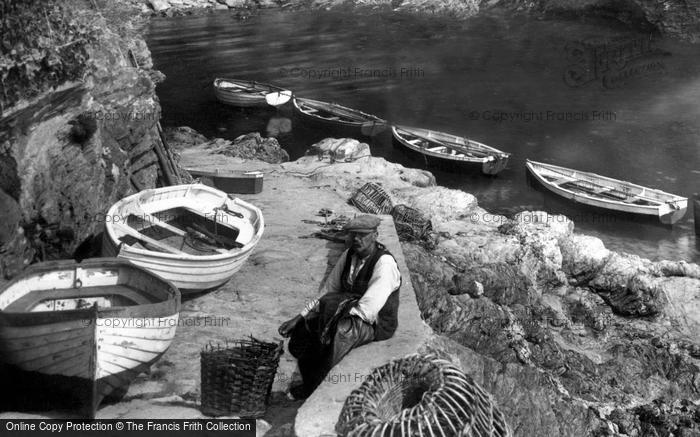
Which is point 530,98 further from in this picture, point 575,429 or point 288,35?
point 575,429

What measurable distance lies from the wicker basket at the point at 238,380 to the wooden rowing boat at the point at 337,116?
26051mm

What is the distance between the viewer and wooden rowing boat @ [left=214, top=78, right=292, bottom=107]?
36875 millimetres

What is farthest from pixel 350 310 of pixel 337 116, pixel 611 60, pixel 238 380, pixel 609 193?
pixel 611 60

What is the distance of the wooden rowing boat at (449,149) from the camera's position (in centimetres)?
2888

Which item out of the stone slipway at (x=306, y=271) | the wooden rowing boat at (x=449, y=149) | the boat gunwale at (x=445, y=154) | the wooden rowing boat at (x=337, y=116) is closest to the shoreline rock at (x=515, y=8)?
the wooden rowing boat at (x=337, y=116)

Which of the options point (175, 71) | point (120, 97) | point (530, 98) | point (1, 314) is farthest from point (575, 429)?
point (175, 71)

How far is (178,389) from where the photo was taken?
8867 mm

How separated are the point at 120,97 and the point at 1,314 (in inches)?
281

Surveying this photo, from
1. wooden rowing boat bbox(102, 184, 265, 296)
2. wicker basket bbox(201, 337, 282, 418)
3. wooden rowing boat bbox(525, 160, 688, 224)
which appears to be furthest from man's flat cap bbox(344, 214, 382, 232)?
wooden rowing boat bbox(525, 160, 688, 224)

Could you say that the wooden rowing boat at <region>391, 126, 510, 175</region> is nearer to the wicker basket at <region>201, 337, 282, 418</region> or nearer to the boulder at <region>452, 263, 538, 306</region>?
the boulder at <region>452, 263, 538, 306</region>

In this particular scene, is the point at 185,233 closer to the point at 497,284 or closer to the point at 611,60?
the point at 497,284

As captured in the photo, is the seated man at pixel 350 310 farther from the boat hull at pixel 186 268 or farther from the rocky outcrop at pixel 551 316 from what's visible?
the boat hull at pixel 186 268

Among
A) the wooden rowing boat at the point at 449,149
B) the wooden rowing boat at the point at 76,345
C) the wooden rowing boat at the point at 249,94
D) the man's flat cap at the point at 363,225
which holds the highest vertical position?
the man's flat cap at the point at 363,225

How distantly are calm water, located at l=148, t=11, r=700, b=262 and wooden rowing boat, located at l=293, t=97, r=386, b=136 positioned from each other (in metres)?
0.61
